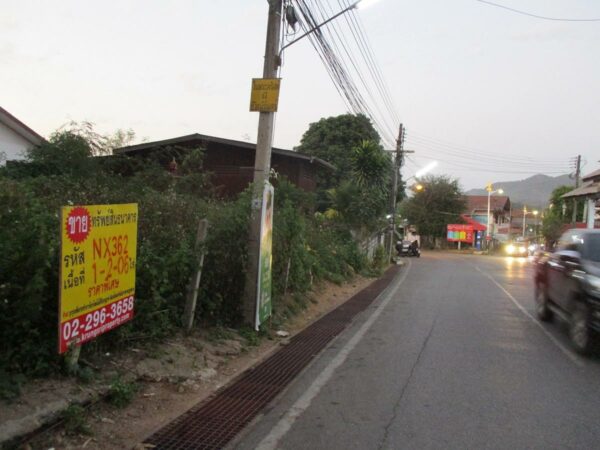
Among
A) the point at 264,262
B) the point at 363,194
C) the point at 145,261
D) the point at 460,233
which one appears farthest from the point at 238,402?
the point at 460,233

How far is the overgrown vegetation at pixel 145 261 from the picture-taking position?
4379mm

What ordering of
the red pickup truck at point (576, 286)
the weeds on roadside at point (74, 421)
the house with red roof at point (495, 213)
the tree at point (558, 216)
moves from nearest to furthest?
the weeds on roadside at point (74, 421), the red pickup truck at point (576, 286), the tree at point (558, 216), the house with red roof at point (495, 213)

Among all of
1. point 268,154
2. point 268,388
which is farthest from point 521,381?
point 268,154

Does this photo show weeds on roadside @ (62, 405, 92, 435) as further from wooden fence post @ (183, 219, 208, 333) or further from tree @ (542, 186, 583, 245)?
tree @ (542, 186, 583, 245)

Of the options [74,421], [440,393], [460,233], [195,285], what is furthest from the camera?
[460,233]

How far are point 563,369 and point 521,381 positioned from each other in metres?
0.95

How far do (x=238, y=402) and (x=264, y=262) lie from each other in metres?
3.18

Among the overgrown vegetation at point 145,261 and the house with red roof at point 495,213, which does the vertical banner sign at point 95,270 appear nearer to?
the overgrown vegetation at point 145,261

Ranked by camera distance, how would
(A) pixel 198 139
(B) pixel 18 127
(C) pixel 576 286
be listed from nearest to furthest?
1. (C) pixel 576 286
2. (B) pixel 18 127
3. (A) pixel 198 139

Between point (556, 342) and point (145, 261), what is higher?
point (145, 261)

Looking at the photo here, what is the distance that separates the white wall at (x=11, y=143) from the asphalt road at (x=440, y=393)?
15.7 meters

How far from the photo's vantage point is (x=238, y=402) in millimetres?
5367

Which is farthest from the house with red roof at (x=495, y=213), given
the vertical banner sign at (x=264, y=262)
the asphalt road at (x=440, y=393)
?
the vertical banner sign at (x=264, y=262)

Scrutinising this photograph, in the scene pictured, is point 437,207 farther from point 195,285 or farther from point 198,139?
point 195,285
